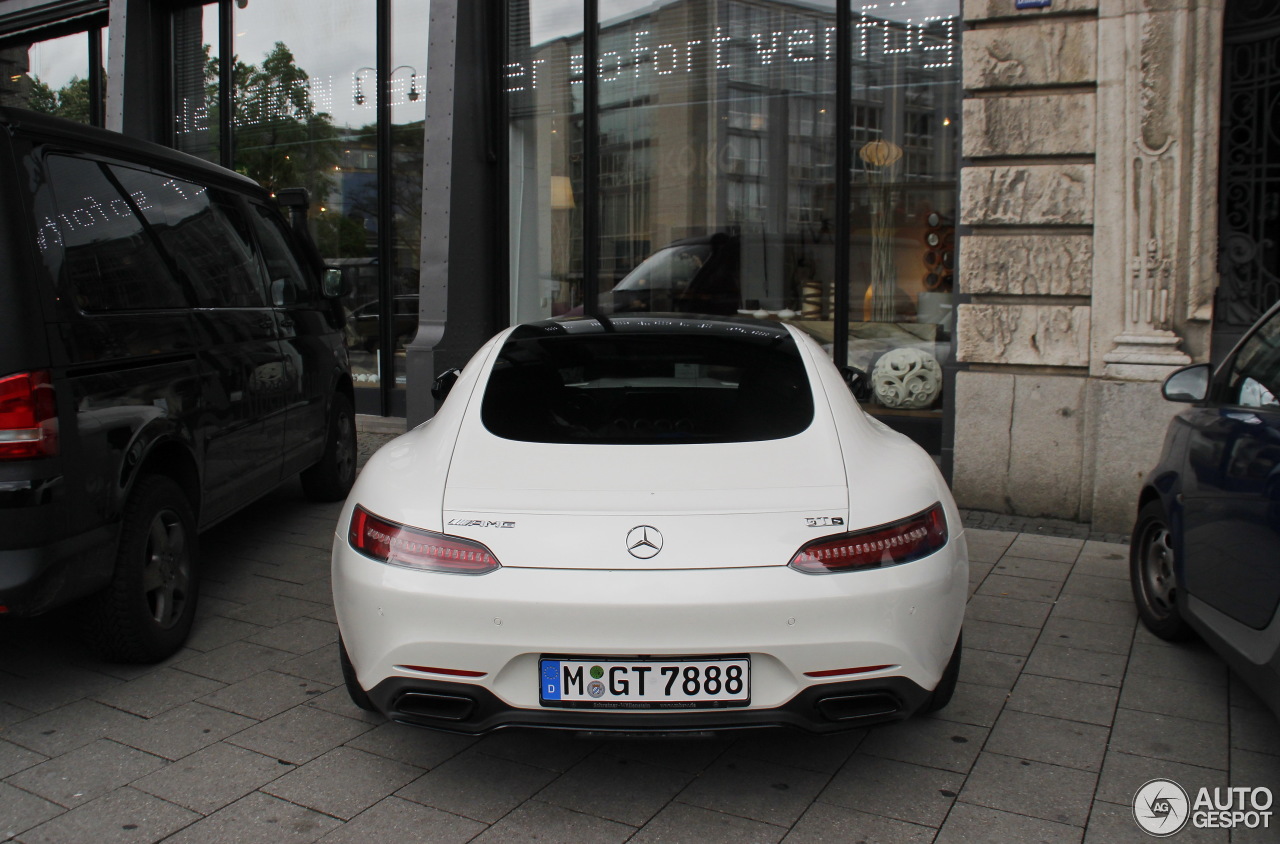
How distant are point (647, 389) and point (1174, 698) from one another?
220cm

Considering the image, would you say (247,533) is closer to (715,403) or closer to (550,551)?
(715,403)

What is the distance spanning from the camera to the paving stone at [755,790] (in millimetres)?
3100

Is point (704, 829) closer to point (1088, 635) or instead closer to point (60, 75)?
point (1088, 635)

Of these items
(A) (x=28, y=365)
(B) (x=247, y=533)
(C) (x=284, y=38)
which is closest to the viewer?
(A) (x=28, y=365)

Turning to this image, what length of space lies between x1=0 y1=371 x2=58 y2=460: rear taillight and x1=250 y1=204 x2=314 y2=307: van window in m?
2.28

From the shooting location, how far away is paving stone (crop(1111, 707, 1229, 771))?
3.50 meters

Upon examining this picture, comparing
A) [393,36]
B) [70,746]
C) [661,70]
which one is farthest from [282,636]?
[393,36]

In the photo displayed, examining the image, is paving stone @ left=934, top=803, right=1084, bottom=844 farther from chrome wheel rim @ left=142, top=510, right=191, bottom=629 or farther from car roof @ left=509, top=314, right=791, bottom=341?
chrome wheel rim @ left=142, top=510, right=191, bottom=629

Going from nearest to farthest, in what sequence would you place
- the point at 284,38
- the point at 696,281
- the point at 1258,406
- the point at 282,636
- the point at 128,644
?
the point at 1258,406, the point at 128,644, the point at 282,636, the point at 696,281, the point at 284,38

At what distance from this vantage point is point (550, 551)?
2852 millimetres

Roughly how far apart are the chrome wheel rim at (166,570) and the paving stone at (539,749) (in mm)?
1547

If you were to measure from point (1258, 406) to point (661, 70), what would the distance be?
6.93 metres

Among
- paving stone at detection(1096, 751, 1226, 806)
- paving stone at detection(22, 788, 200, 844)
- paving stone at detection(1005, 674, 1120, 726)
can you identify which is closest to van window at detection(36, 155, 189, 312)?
paving stone at detection(22, 788, 200, 844)

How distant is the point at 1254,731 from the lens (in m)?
3.69
